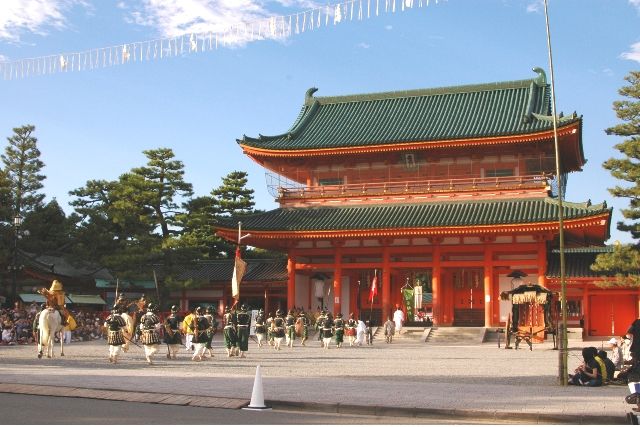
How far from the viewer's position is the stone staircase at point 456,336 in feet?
108

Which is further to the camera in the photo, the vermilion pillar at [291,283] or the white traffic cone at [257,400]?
the vermilion pillar at [291,283]

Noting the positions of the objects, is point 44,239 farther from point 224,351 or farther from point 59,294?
point 224,351

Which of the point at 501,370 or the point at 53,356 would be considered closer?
the point at 501,370

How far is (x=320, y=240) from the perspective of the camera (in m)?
38.5

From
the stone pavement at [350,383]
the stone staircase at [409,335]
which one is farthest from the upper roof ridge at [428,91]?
the stone pavement at [350,383]

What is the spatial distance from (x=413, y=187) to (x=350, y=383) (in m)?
23.4

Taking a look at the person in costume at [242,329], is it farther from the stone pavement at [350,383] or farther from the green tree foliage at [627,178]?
the green tree foliage at [627,178]

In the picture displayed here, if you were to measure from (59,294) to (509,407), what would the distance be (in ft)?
65.8

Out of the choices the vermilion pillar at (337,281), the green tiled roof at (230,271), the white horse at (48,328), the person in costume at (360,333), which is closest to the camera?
the white horse at (48,328)

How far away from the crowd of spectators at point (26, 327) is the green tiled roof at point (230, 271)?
6.52 m

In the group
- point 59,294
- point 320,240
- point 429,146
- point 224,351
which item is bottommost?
point 224,351

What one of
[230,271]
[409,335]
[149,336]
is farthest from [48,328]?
[230,271]

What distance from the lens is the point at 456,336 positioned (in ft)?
111

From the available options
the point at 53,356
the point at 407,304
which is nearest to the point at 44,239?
the point at 407,304
